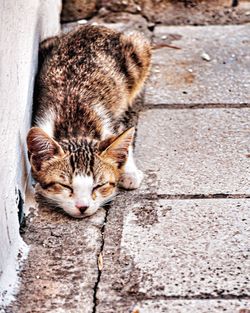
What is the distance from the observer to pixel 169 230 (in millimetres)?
4074

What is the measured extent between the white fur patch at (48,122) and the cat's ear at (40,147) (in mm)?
334

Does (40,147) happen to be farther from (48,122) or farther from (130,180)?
(130,180)

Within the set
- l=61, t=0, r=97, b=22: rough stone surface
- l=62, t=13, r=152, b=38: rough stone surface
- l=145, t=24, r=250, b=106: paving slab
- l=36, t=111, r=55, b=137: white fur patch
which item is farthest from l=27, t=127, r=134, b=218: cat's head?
l=61, t=0, r=97, b=22: rough stone surface

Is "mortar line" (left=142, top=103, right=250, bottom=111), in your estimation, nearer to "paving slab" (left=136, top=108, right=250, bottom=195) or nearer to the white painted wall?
"paving slab" (left=136, top=108, right=250, bottom=195)

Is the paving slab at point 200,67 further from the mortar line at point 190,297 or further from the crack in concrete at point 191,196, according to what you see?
the mortar line at point 190,297

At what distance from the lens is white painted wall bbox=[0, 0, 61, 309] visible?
371cm

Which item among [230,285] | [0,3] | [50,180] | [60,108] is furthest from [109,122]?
[230,285]

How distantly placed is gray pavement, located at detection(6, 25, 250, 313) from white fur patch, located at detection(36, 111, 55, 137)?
0.54 meters

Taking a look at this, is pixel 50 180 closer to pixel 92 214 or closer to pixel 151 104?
pixel 92 214

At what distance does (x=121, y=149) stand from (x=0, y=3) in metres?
1.09

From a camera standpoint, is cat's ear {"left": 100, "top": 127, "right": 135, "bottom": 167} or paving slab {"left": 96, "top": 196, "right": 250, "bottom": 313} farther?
cat's ear {"left": 100, "top": 127, "right": 135, "bottom": 167}

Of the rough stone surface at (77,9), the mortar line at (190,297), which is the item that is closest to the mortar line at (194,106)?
the rough stone surface at (77,9)

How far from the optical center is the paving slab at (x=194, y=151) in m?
4.49

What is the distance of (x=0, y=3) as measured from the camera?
380 centimetres
